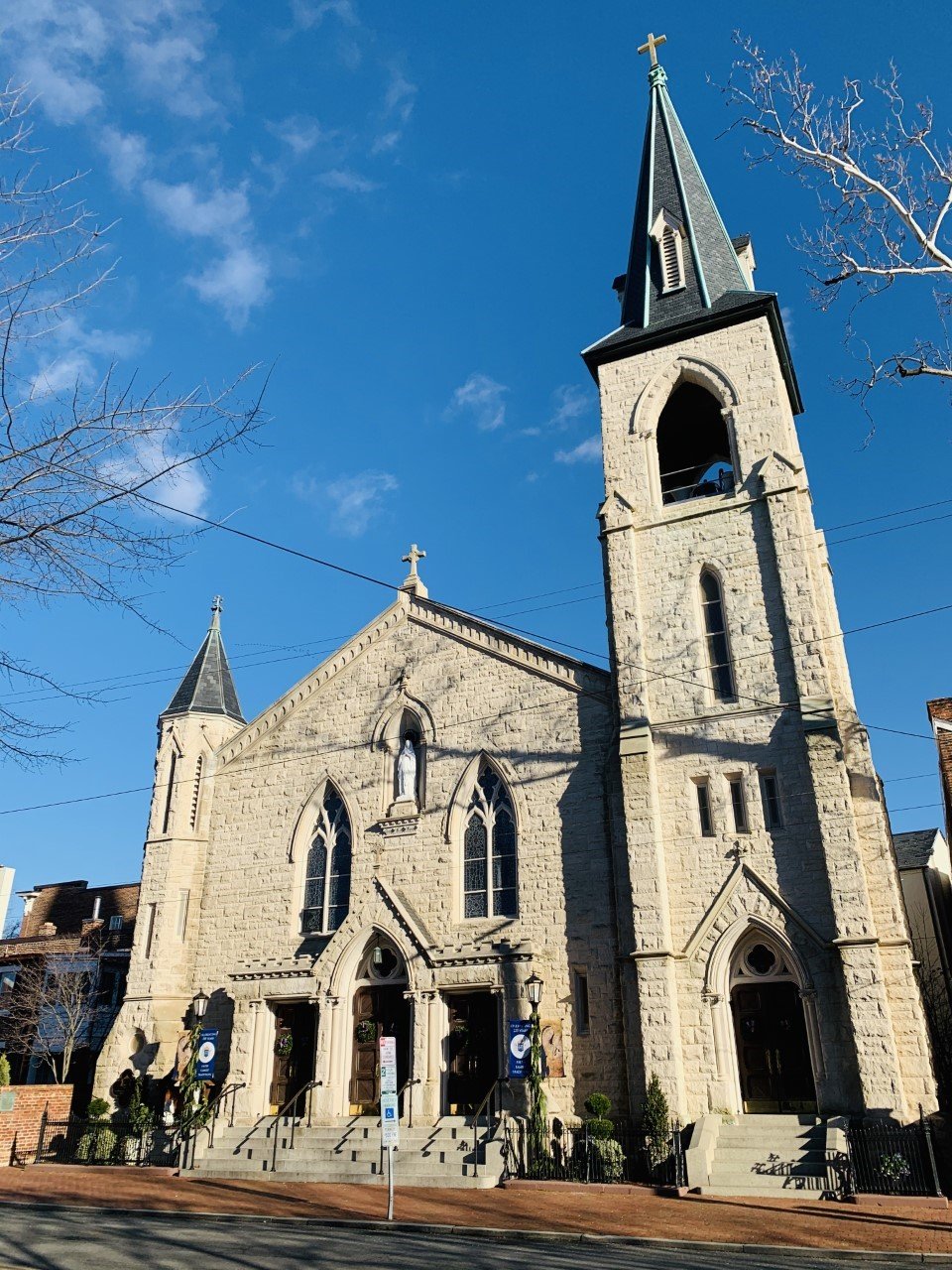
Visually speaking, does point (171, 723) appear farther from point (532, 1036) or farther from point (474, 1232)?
point (474, 1232)

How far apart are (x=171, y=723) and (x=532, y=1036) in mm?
13619

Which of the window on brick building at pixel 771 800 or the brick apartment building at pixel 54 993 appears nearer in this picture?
the window on brick building at pixel 771 800

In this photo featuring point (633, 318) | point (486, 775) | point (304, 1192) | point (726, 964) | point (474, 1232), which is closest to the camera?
point (474, 1232)

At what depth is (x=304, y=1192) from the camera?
1655cm

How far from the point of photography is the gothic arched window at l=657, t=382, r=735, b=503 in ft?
86.3

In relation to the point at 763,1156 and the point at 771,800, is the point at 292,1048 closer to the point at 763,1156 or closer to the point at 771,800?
the point at 763,1156

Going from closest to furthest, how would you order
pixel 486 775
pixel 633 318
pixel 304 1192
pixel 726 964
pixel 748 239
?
1. pixel 304 1192
2. pixel 726 964
3. pixel 486 775
4. pixel 633 318
5. pixel 748 239

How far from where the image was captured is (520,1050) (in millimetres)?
18906

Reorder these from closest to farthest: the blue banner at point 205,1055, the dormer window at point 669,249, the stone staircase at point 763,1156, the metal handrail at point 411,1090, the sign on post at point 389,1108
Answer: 1. the sign on post at point 389,1108
2. the stone staircase at point 763,1156
3. the metal handrail at point 411,1090
4. the blue banner at point 205,1055
5. the dormer window at point 669,249

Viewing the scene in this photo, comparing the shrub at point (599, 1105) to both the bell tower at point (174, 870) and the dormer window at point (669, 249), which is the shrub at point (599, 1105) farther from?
the dormer window at point (669, 249)

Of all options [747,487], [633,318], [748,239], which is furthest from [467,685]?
[748,239]

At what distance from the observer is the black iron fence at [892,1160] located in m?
15.0

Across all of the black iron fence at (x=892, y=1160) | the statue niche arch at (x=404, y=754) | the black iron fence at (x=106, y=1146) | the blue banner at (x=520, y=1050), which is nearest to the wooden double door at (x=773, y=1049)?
the black iron fence at (x=892, y=1160)

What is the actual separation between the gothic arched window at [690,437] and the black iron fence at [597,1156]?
15766 millimetres
